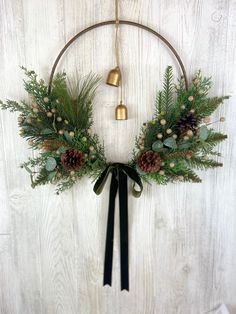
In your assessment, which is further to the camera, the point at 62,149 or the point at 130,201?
the point at 130,201

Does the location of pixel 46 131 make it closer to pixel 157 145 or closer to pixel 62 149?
pixel 62 149

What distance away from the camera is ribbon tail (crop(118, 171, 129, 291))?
0.88 meters

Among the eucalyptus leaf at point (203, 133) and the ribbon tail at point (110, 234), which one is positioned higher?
the eucalyptus leaf at point (203, 133)

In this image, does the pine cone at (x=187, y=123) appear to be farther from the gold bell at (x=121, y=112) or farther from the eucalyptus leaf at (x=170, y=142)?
the gold bell at (x=121, y=112)

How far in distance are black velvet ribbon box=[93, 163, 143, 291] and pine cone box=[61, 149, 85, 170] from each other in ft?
0.30

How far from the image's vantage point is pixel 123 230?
0.91 meters

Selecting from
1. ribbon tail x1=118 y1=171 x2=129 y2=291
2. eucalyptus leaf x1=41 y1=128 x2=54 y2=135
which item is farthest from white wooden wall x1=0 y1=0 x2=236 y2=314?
eucalyptus leaf x1=41 y1=128 x2=54 y2=135

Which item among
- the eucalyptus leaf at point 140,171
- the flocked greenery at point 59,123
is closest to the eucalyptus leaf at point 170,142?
the eucalyptus leaf at point 140,171

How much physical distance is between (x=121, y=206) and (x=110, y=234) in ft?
0.35

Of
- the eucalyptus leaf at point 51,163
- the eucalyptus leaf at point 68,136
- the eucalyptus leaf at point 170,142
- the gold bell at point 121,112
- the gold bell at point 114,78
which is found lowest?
the eucalyptus leaf at point 51,163

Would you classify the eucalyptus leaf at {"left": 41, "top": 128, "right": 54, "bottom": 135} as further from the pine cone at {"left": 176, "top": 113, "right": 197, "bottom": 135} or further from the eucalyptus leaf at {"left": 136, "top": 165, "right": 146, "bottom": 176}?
the pine cone at {"left": 176, "top": 113, "right": 197, "bottom": 135}

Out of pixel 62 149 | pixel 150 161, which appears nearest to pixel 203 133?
pixel 150 161

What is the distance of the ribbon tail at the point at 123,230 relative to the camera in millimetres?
879

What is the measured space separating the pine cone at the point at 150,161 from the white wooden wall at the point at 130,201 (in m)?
0.12
